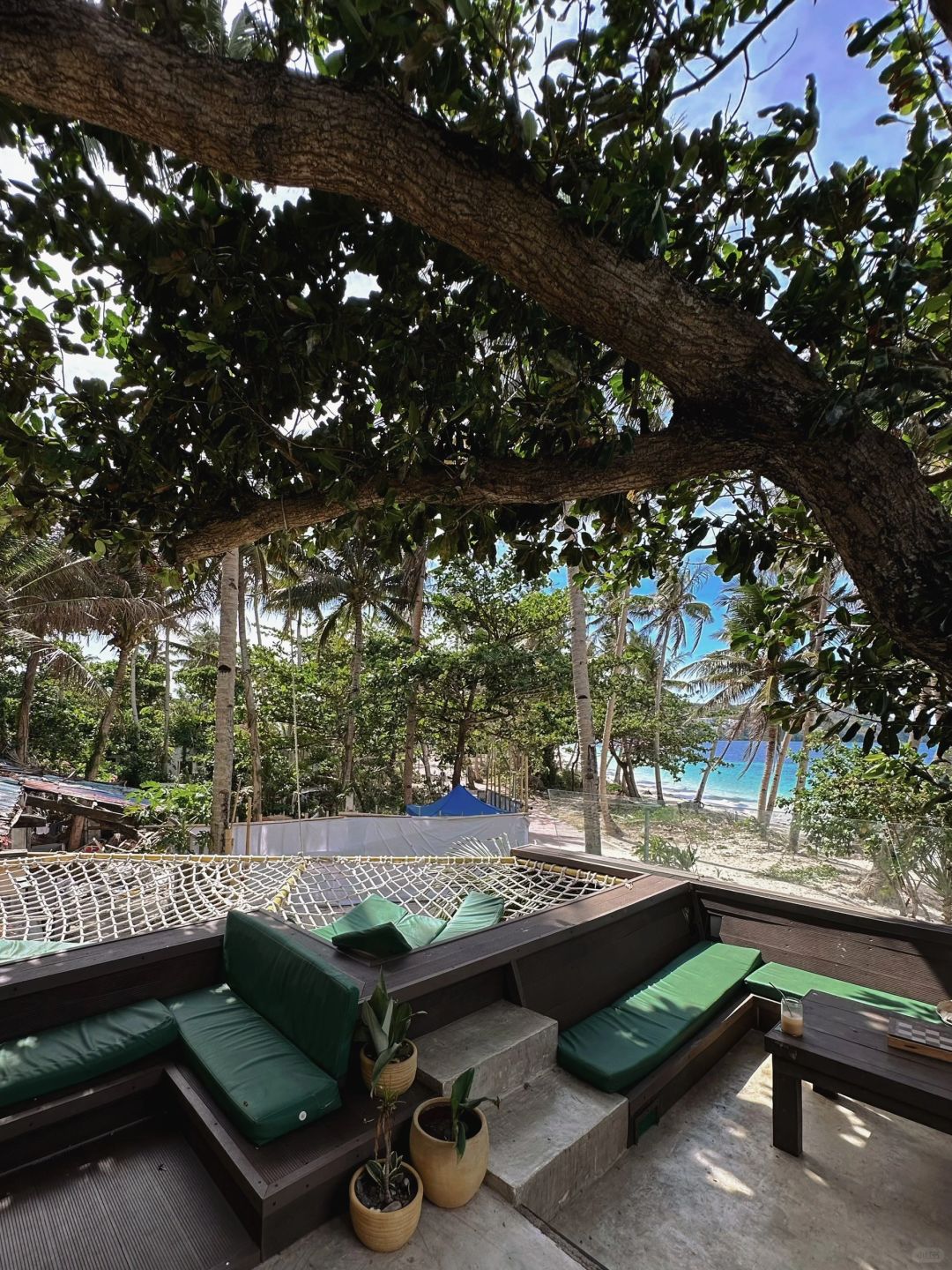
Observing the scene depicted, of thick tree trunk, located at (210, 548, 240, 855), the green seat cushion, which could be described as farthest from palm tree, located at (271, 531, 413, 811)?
the green seat cushion

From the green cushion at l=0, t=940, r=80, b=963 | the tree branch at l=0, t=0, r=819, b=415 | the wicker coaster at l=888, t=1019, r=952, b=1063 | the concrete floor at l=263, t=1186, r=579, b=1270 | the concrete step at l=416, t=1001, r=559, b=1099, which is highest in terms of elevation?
the tree branch at l=0, t=0, r=819, b=415

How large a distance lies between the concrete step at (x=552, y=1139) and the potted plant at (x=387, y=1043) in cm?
37

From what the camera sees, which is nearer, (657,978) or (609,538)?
(609,538)

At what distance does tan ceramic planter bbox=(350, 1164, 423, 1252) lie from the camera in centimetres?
154

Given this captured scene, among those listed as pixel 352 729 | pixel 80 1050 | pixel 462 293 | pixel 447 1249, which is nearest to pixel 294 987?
pixel 80 1050

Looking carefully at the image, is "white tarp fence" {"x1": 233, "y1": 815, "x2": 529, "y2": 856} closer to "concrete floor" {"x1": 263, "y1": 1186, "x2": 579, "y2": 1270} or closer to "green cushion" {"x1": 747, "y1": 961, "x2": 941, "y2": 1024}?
"green cushion" {"x1": 747, "y1": 961, "x2": 941, "y2": 1024}

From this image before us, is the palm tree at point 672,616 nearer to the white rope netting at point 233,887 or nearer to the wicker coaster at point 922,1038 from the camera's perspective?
the white rope netting at point 233,887

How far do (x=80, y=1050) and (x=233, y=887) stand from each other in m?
1.46

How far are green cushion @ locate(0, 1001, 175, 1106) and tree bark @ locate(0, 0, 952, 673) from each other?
95.4 inches

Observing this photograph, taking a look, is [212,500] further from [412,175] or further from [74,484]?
[412,175]

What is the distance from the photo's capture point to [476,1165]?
170cm

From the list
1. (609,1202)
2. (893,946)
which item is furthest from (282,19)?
(893,946)

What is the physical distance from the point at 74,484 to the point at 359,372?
3.57 feet

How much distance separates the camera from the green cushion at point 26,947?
95.1 inches
